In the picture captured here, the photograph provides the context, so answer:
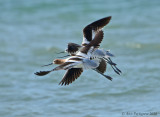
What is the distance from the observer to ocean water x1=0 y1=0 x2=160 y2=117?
8.68 meters

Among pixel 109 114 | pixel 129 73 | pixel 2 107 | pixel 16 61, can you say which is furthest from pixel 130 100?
pixel 16 61

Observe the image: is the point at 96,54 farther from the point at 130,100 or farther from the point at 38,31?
the point at 38,31

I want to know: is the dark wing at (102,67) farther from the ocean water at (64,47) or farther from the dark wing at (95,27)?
the ocean water at (64,47)

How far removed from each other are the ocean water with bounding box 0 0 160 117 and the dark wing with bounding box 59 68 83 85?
0.89 meters

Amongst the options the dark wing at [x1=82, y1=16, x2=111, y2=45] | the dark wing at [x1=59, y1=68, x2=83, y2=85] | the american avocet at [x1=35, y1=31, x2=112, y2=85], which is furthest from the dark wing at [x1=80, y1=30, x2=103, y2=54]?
the dark wing at [x1=82, y1=16, x2=111, y2=45]

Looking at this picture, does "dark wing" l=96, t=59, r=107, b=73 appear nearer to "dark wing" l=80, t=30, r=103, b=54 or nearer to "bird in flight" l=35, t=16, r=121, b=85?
"bird in flight" l=35, t=16, r=121, b=85

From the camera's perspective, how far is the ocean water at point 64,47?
8680mm

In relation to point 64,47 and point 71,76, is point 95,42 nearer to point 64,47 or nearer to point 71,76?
point 71,76

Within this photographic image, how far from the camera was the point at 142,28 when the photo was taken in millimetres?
14258

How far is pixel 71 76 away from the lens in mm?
7711

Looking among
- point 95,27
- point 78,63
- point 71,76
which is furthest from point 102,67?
point 78,63

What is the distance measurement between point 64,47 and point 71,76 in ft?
17.6

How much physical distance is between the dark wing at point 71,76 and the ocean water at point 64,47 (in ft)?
2.91

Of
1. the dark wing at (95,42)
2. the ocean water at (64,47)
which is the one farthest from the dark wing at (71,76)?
the ocean water at (64,47)
